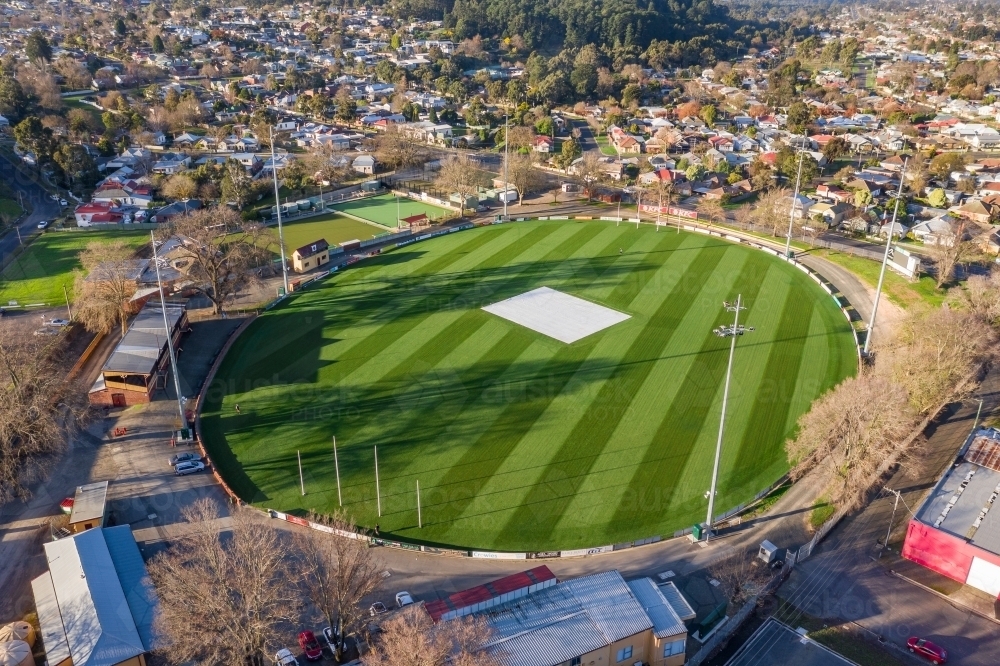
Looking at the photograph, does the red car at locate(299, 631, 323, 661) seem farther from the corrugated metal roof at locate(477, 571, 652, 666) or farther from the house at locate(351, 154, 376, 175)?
the house at locate(351, 154, 376, 175)

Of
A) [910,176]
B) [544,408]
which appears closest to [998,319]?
[544,408]

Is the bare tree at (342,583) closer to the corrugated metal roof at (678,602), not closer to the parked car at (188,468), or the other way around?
the corrugated metal roof at (678,602)

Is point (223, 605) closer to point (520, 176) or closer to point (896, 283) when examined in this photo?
point (896, 283)

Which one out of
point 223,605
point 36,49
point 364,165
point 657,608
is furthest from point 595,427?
point 36,49

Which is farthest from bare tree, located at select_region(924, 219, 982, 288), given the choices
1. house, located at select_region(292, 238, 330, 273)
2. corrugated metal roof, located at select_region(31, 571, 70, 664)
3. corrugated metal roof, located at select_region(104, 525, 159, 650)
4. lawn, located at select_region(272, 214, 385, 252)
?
corrugated metal roof, located at select_region(31, 571, 70, 664)

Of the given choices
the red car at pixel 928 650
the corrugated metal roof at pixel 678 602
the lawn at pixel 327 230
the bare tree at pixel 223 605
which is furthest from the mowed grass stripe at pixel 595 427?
the lawn at pixel 327 230
